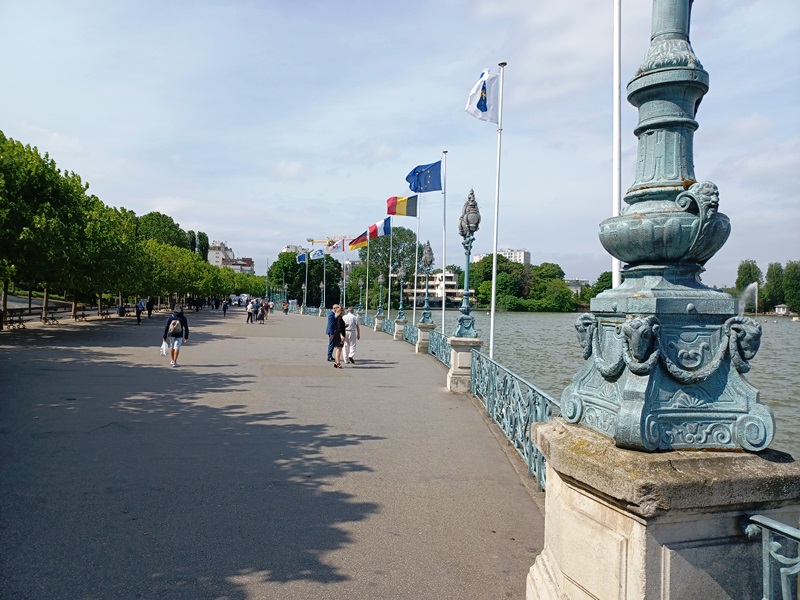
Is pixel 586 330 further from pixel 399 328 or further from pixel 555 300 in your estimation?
pixel 555 300

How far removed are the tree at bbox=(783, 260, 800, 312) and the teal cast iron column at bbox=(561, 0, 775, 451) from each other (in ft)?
239

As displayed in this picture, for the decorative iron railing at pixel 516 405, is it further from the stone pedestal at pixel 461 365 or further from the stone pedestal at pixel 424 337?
the stone pedestal at pixel 424 337

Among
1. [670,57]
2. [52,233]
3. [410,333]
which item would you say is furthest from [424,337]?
[670,57]

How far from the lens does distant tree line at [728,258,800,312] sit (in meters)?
64.7

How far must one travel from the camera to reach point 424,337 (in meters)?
22.8

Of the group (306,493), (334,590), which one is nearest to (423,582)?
(334,590)

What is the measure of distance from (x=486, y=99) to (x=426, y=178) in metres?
8.02

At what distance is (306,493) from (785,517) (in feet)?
15.0

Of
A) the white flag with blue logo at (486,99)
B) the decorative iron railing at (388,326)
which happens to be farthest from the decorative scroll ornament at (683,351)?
the decorative iron railing at (388,326)

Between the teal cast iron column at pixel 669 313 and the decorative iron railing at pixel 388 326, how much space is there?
31.0 meters

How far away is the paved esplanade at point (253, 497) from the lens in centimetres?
439

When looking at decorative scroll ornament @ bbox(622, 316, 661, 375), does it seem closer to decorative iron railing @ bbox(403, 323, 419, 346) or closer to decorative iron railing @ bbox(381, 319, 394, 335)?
decorative iron railing @ bbox(403, 323, 419, 346)

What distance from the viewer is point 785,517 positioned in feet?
8.56

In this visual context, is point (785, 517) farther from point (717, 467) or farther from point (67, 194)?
point (67, 194)
